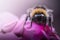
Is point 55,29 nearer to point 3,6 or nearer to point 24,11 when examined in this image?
point 24,11

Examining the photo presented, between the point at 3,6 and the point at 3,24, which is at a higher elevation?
the point at 3,6

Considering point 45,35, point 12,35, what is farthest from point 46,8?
point 12,35

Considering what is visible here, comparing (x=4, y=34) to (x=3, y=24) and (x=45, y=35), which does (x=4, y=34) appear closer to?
(x=3, y=24)

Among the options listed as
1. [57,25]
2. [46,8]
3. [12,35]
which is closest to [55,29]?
[57,25]

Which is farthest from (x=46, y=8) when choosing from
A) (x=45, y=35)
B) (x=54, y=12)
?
(x=45, y=35)

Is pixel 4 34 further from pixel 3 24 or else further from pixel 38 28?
pixel 38 28
